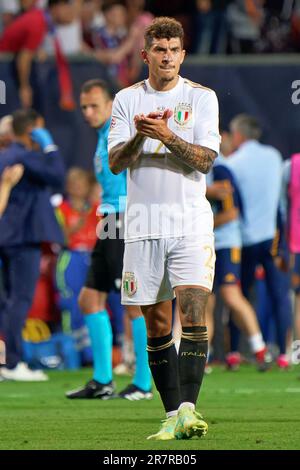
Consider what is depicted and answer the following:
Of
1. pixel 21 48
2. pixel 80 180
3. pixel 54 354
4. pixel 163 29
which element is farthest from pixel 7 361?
pixel 163 29

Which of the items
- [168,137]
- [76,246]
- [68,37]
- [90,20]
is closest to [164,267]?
[168,137]

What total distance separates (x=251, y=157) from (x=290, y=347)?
6.82ft

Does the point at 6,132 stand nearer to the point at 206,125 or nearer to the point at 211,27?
the point at 211,27

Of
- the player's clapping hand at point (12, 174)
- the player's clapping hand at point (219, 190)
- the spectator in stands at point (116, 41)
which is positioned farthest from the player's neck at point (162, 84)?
the spectator in stands at point (116, 41)

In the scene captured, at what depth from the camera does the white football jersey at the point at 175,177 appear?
771cm

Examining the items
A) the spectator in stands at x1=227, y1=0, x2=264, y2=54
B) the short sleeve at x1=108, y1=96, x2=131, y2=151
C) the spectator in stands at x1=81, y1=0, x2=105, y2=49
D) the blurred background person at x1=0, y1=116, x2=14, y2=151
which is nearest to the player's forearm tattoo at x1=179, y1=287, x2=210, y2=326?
the short sleeve at x1=108, y1=96, x2=131, y2=151

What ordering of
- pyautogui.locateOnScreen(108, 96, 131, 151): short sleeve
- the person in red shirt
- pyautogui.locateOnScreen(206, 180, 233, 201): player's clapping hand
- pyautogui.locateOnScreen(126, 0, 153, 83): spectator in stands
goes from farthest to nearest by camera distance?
1. pyautogui.locateOnScreen(126, 0, 153, 83): spectator in stands
2. the person in red shirt
3. pyautogui.locateOnScreen(206, 180, 233, 201): player's clapping hand
4. pyautogui.locateOnScreen(108, 96, 131, 151): short sleeve

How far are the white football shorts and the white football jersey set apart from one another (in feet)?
0.18

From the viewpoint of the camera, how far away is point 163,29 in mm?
7645

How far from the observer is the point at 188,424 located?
24.0 feet

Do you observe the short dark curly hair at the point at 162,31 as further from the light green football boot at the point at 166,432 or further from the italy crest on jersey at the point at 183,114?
the light green football boot at the point at 166,432

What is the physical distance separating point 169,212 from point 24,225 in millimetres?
5289

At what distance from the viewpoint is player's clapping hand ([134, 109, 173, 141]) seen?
7.30 meters

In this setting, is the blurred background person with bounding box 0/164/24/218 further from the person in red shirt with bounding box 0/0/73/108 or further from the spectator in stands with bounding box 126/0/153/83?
the spectator in stands with bounding box 126/0/153/83
